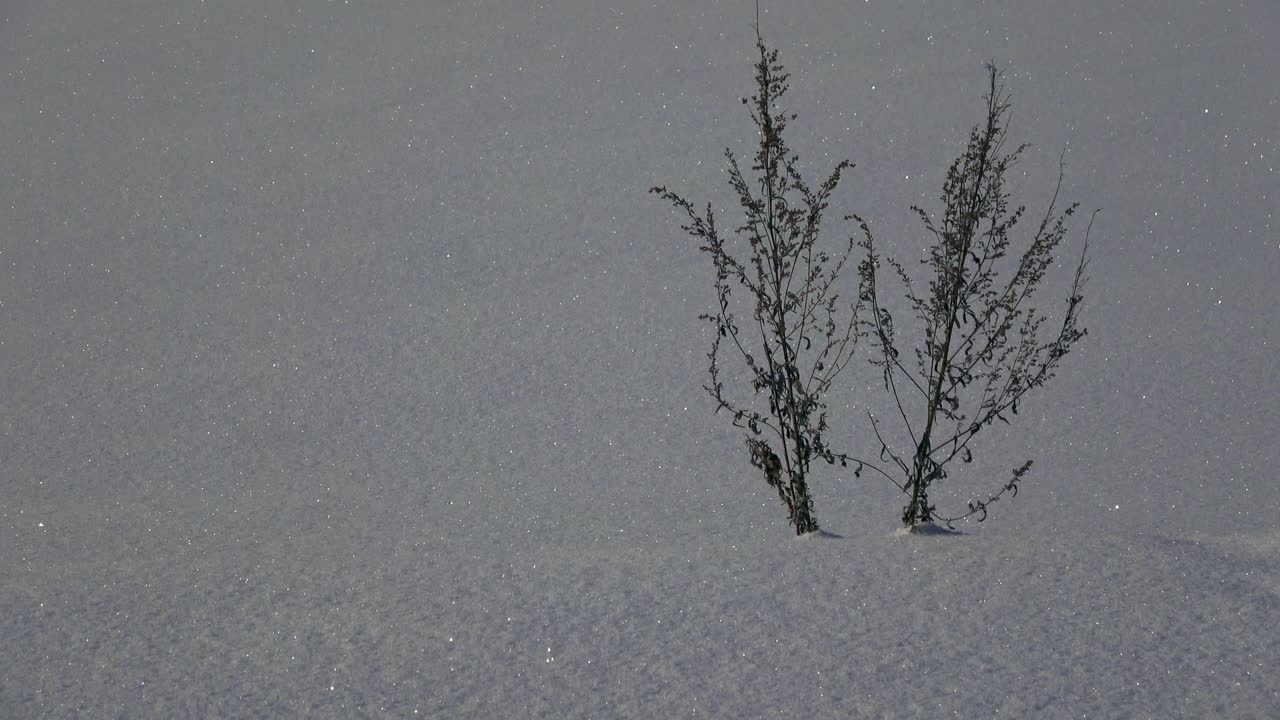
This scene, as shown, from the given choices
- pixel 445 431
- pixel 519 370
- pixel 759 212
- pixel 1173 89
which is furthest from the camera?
pixel 1173 89

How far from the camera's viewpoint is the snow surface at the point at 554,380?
2.55 m

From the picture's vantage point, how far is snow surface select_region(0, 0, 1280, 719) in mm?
2553

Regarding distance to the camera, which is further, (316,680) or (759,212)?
(759,212)

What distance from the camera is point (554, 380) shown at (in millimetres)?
6094

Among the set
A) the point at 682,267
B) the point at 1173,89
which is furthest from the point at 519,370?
the point at 1173,89

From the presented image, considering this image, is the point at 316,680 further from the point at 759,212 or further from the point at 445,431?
the point at 445,431

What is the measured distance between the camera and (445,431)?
5.73 meters

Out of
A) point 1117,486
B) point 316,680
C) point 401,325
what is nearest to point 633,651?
point 316,680

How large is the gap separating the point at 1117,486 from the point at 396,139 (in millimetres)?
5901

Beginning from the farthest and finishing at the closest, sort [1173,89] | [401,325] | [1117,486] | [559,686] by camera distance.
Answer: [1173,89] < [401,325] < [1117,486] < [559,686]

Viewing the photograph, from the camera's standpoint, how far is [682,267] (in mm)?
7164

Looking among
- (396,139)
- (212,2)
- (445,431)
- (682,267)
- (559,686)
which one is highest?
(212,2)

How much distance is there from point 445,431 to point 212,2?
7306mm

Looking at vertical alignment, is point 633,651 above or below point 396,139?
below
